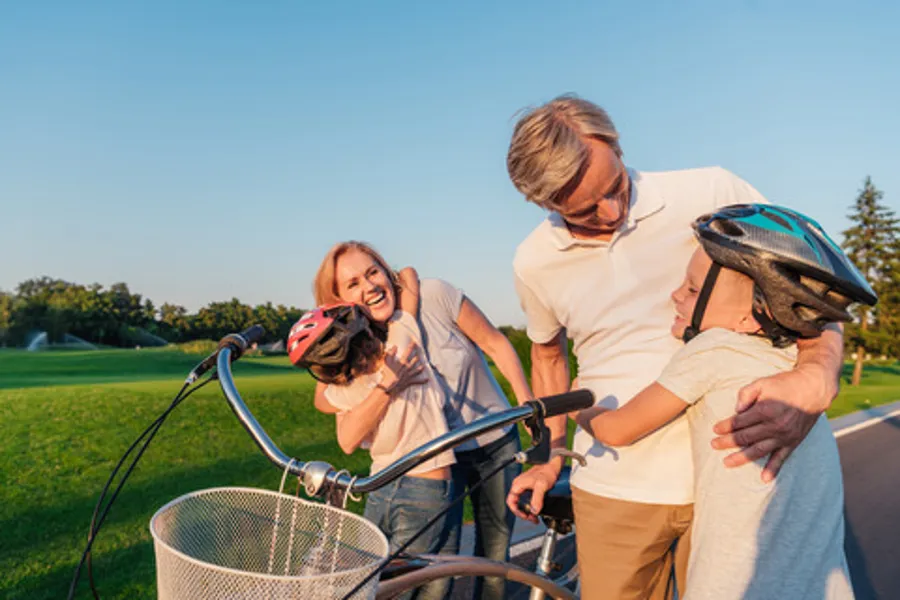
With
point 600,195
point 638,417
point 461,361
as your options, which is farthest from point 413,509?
point 600,195

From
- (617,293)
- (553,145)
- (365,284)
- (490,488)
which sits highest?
(553,145)

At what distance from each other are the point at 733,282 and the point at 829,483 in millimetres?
537

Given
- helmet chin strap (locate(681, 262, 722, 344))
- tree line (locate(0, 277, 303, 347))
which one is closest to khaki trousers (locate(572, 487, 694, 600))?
helmet chin strap (locate(681, 262, 722, 344))

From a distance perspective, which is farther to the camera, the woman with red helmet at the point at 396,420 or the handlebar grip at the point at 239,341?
the woman with red helmet at the point at 396,420

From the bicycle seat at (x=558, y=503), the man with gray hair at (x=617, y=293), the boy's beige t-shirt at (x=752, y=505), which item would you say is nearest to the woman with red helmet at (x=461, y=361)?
the bicycle seat at (x=558, y=503)

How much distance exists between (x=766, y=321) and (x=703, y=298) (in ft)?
0.53

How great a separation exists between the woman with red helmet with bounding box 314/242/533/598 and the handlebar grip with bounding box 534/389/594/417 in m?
1.20

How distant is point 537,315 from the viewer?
9.05ft

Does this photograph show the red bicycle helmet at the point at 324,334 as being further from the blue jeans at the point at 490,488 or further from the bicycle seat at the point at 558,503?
the blue jeans at the point at 490,488

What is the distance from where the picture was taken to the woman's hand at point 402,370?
264 cm

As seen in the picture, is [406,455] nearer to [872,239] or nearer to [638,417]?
[638,417]

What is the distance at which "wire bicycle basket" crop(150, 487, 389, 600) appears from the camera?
142 centimetres

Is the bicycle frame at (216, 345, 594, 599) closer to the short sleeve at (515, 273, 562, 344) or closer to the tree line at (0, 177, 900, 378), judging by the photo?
the short sleeve at (515, 273, 562, 344)

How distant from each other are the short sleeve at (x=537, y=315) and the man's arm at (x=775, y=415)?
984 millimetres
